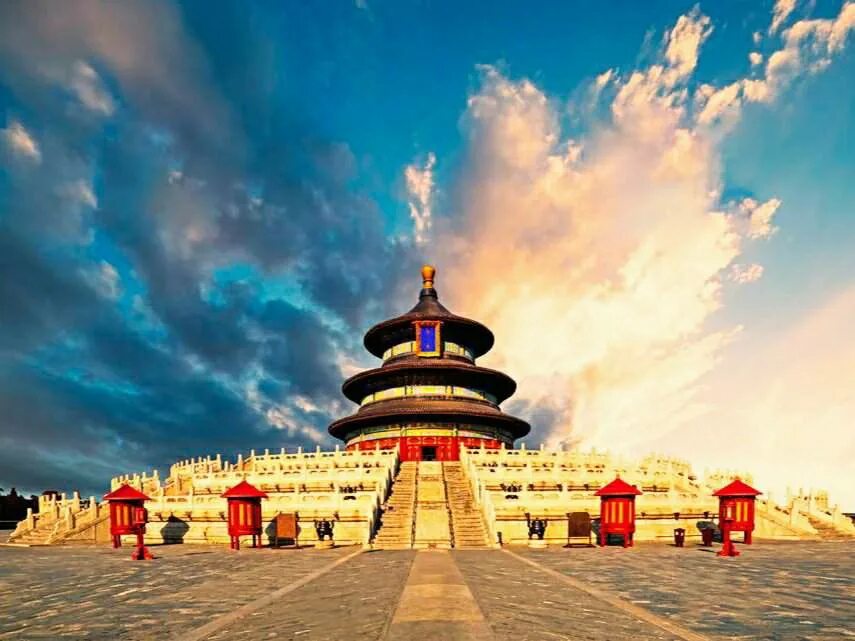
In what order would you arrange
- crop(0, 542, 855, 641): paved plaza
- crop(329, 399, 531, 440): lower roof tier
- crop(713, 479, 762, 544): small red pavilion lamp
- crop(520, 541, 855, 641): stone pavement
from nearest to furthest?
1. crop(0, 542, 855, 641): paved plaza
2. crop(520, 541, 855, 641): stone pavement
3. crop(713, 479, 762, 544): small red pavilion lamp
4. crop(329, 399, 531, 440): lower roof tier

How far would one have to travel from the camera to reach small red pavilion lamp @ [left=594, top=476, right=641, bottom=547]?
22953mm

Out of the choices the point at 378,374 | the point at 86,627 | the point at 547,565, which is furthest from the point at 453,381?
the point at 86,627

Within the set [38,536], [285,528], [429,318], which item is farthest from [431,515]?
[429,318]

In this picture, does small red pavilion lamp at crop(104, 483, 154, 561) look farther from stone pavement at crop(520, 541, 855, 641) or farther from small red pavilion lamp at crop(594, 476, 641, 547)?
small red pavilion lamp at crop(594, 476, 641, 547)

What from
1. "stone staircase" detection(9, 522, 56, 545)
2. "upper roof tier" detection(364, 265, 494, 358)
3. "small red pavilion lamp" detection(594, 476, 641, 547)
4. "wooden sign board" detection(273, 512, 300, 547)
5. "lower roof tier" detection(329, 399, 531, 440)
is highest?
"upper roof tier" detection(364, 265, 494, 358)

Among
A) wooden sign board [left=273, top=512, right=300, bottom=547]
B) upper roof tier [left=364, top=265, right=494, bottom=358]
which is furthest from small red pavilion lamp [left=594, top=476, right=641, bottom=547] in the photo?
upper roof tier [left=364, top=265, right=494, bottom=358]

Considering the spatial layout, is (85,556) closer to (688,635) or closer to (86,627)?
(86,627)

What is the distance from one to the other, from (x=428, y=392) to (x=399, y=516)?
991 inches

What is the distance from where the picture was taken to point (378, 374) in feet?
168

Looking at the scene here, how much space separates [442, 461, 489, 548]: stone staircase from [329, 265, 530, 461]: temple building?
13992 millimetres

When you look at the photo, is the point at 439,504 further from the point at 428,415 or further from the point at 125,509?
the point at 428,415

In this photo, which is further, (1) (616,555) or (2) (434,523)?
(2) (434,523)

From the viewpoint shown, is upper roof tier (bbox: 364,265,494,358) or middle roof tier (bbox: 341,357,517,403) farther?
upper roof tier (bbox: 364,265,494,358)

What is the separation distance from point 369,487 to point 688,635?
2171 centimetres
